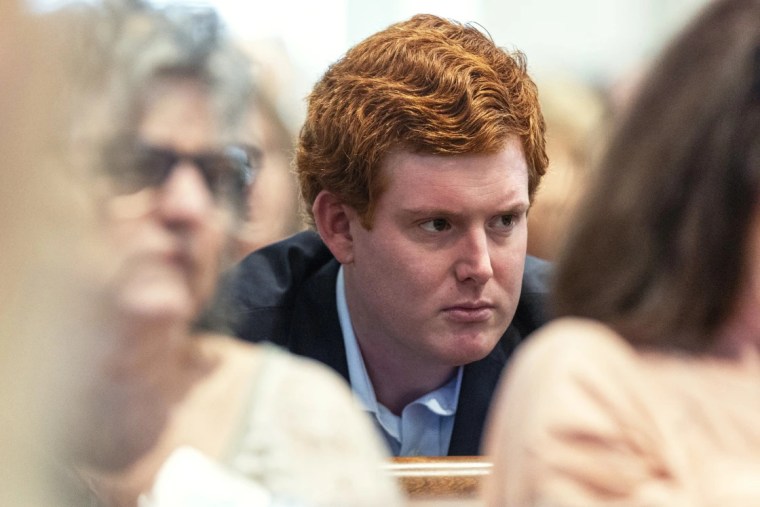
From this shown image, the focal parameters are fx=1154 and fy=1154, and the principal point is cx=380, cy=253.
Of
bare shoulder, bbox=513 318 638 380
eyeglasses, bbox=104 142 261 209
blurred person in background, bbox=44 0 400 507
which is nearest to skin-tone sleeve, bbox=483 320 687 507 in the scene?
bare shoulder, bbox=513 318 638 380

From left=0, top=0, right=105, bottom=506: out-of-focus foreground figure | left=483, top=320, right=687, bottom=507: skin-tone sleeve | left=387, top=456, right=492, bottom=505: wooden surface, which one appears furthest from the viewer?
left=387, top=456, right=492, bottom=505: wooden surface

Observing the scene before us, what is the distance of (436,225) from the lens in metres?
1.02

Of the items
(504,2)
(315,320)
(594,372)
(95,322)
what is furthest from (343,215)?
(594,372)

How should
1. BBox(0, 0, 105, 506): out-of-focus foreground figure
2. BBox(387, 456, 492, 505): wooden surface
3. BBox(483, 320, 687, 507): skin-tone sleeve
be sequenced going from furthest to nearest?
BBox(387, 456, 492, 505): wooden surface → BBox(0, 0, 105, 506): out-of-focus foreground figure → BBox(483, 320, 687, 507): skin-tone sleeve

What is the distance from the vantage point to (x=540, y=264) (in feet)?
3.36

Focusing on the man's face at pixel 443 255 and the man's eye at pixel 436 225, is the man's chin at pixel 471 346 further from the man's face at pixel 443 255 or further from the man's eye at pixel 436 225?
the man's eye at pixel 436 225

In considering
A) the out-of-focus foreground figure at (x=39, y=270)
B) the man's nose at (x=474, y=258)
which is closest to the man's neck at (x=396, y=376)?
the man's nose at (x=474, y=258)

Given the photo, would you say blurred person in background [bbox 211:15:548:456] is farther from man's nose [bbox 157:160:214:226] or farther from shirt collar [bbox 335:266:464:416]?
man's nose [bbox 157:160:214:226]

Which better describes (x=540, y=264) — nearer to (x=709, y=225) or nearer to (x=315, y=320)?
(x=315, y=320)

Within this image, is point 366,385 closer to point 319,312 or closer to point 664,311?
point 319,312

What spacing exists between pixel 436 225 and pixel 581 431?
403mm

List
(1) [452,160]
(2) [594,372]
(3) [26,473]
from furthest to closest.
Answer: (1) [452,160] < (3) [26,473] < (2) [594,372]

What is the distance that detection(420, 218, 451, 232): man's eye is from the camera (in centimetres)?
101

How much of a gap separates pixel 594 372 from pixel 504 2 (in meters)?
0.49
